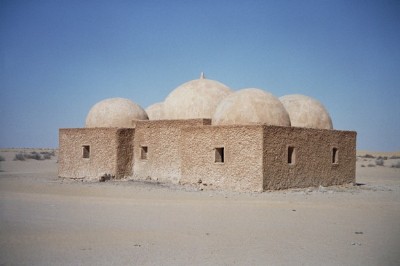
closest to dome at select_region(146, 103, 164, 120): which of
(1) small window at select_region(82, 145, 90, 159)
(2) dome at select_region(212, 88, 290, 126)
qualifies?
(1) small window at select_region(82, 145, 90, 159)

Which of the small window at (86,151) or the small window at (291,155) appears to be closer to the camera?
the small window at (291,155)

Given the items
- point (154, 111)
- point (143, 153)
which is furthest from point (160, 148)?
point (154, 111)

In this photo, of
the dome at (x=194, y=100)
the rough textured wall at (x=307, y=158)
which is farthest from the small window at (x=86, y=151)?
the rough textured wall at (x=307, y=158)

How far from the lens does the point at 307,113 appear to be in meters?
18.8

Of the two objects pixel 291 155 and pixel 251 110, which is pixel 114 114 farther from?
pixel 291 155

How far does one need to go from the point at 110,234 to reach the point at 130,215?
2.05m

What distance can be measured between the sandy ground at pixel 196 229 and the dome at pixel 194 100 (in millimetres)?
6026

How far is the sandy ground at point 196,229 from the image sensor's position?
5945mm

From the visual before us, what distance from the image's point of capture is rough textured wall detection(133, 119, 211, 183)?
56.5ft

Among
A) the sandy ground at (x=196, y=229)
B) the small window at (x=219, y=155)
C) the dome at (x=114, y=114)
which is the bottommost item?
the sandy ground at (x=196, y=229)

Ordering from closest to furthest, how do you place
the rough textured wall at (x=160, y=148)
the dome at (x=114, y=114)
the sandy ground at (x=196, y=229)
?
the sandy ground at (x=196, y=229)
the rough textured wall at (x=160, y=148)
the dome at (x=114, y=114)

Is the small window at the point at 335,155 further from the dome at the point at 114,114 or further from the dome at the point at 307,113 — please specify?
the dome at the point at 114,114

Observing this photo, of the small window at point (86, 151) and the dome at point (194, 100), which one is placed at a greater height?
the dome at point (194, 100)

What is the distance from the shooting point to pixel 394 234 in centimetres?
770
